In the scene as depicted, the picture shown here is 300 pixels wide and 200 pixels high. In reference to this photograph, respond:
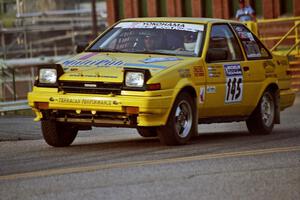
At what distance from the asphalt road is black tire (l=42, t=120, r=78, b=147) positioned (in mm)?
154

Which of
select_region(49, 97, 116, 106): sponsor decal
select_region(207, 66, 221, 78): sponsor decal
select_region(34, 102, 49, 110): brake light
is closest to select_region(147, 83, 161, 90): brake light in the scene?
select_region(49, 97, 116, 106): sponsor decal

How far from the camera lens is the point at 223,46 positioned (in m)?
13.3

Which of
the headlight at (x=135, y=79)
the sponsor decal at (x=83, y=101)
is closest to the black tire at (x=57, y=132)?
the sponsor decal at (x=83, y=101)

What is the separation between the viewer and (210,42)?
42.6 ft

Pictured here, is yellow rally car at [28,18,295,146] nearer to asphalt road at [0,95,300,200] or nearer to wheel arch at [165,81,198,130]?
wheel arch at [165,81,198,130]

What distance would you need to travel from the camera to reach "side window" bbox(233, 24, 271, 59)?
45.2 feet

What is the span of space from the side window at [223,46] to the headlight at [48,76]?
1985mm

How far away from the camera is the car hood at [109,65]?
11.6 metres

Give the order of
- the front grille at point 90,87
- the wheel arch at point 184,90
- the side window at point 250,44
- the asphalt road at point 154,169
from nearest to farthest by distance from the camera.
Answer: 1. the asphalt road at point 154,169
2. the front grille at point 90,87
3. the wheel arch at point 184,90
4. the side window at point 250,44

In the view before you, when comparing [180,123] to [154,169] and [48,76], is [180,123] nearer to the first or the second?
[48,76]

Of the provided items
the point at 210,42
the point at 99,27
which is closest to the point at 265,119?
the point at 210,42

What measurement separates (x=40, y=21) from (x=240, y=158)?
183 feet

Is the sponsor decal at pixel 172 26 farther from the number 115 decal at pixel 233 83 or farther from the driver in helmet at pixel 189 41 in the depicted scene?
the number 115 decal at pixel 233 83

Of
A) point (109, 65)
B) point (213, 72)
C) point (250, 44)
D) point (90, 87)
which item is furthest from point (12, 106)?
point (90, 87)
